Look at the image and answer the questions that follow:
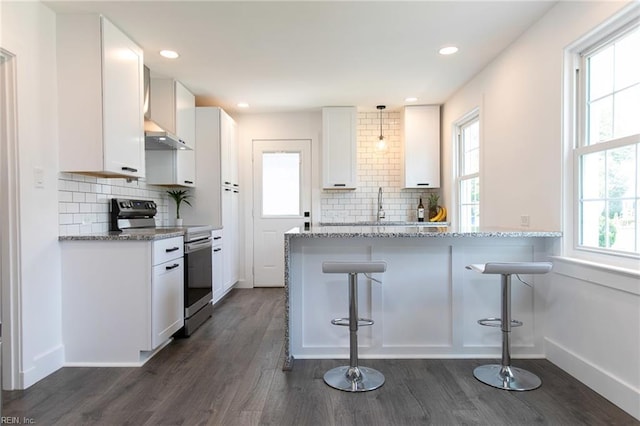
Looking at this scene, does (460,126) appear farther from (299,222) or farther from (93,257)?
(93,257)

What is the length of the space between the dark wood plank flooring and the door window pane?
9.02 feet

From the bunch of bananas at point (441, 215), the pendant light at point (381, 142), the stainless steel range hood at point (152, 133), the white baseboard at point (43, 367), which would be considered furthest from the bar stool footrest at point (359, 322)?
the pendant light at point (381, 142)

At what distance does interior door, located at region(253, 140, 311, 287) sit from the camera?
529cm

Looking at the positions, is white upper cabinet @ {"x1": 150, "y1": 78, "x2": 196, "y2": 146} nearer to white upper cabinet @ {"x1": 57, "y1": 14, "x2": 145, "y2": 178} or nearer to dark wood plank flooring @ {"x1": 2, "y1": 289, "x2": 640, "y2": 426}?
white upper cabinet @ {"x1": 57, "y1": 14, "x2": 145, "y2": 178}

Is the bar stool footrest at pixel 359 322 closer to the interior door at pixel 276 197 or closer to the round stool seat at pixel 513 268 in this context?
the round stool seat at pixel 513 268

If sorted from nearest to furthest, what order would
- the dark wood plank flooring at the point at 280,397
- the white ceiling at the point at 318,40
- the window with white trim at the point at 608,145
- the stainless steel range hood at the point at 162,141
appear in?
the dark wood plank flooring at the point at 280,397, the window with white trim at the point at 608,145, the white ceiling at the point at 318,40, the stainless steel range hood at the point at 162,141

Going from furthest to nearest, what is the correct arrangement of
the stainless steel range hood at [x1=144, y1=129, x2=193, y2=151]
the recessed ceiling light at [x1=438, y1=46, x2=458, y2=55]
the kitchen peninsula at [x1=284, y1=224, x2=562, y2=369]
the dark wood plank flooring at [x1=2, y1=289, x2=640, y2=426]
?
the stainless steel range hood at [x1=144, y1=129, x2=193, y2=151] < the recessed ceiling light at [x1=438, y1=46, x2=458, y2=55] < the kitchen peninsula at [x1=284, y1=224, x2=562, y2=369] < the dark wood plank flooring at [x1=2, y1=289, x2=640, y2=426]

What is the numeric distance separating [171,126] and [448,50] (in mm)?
2815

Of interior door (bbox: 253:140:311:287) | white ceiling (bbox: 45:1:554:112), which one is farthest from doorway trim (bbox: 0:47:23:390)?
interior door (bbox: 253:140:311:287)

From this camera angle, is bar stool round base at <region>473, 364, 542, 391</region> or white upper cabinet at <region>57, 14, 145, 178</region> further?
white upper cabinet at <region>57, 14, 145, 178</region>

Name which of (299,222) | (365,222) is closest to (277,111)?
(299,222)

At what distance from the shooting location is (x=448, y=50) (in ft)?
10.7

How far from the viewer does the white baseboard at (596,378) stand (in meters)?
1.99

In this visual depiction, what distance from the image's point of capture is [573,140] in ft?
8.15
